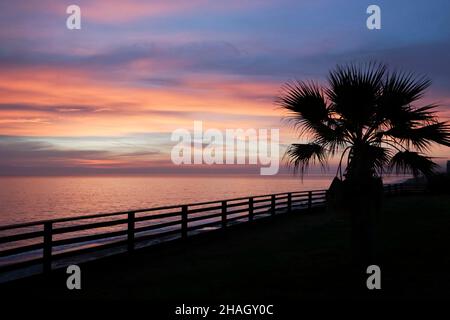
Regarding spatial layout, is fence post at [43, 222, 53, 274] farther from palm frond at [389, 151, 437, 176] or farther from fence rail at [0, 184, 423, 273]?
palm frond at [389, 151, 437, 176]

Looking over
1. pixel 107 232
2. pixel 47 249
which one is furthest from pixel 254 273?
pixel 107 232

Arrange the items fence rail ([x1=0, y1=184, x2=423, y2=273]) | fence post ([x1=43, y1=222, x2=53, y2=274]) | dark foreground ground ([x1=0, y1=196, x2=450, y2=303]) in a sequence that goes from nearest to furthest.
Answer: dark foreground ground ([x1=0, y1=196, x2=450, y2=303]), fence rail ([x1=0, y1=184, x2=423, y2=273]), fence post ([x1=43, y1=222, x2=53, y2=274])

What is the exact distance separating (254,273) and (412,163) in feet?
13.1

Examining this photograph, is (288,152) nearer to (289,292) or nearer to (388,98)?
(388,98)

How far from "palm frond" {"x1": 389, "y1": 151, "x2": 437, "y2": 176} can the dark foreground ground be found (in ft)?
6.55

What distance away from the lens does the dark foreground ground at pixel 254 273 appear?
26.7 ft

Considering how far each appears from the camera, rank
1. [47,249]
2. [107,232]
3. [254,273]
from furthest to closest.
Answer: [107,232] → [254,273] → [47,249]

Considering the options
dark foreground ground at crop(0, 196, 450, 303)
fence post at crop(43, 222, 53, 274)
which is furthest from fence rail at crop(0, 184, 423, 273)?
dark foreground ground at crop(0, 196, 450, 303)

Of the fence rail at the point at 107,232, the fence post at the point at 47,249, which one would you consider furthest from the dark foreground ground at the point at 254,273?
the fence rail at the point at 107,232

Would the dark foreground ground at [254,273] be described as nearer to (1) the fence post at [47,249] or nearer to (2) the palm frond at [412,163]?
(1) the fence post at [47,249]

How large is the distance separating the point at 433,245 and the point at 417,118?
4810mm

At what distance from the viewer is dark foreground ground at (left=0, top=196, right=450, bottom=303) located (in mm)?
8141

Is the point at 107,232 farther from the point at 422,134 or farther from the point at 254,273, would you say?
the point at 422,134

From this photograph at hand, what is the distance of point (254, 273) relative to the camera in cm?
990
